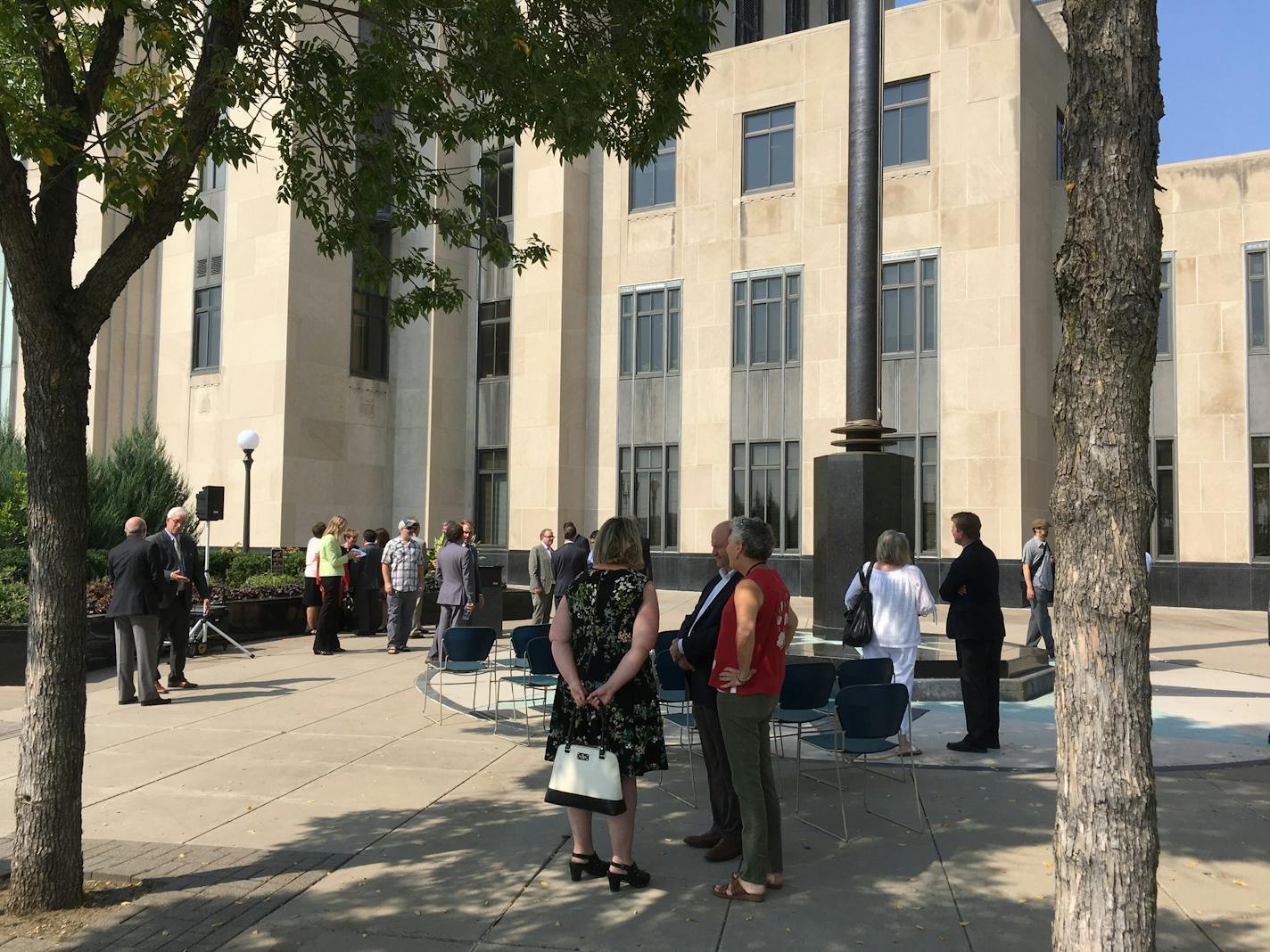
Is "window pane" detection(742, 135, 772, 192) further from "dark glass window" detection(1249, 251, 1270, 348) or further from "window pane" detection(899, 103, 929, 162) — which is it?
"dark glass window" detection(1249, 251, 1270, 348)

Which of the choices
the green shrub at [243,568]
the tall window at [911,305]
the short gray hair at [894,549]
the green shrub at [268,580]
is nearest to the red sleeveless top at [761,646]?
the short gray hair at [894,549]

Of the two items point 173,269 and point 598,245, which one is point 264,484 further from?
point 598,245

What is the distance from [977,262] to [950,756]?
17858mm

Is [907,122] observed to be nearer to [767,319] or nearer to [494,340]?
[767,319]

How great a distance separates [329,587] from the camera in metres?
14.5

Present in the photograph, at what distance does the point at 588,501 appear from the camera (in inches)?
1136

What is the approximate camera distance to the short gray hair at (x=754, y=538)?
5336mm

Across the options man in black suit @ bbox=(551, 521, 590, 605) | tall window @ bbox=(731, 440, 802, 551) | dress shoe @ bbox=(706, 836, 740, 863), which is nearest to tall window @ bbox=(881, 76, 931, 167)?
tall window @ bbox=(731, 440, 802, 551)

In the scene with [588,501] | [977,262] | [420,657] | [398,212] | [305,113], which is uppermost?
[977,262]

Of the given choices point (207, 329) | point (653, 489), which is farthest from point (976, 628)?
point (207, 329)

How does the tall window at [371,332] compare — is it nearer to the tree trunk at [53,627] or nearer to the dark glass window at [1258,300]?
the dark glass window at [1258,300]

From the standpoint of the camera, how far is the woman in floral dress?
16.7 feet

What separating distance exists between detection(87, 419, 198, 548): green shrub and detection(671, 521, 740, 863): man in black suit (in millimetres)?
19370

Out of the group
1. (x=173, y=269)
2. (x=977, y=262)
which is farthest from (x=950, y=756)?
(x=173, y=269)
